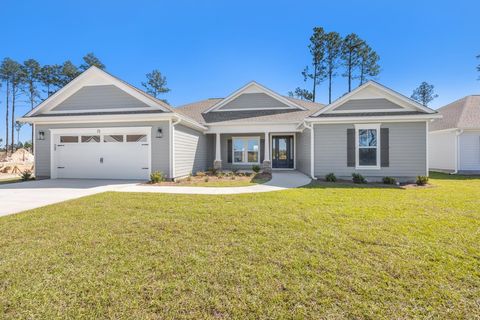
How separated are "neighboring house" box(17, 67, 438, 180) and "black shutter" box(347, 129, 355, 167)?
41 mm

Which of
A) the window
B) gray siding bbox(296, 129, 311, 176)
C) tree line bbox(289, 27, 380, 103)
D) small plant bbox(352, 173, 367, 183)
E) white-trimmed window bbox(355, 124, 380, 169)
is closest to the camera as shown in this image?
small plant bbox(352, 173, 367, 183)

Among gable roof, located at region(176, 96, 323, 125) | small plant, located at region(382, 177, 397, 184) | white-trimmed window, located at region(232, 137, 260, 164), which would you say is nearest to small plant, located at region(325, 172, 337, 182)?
small plant, located at region(382, 177, 397, 184)

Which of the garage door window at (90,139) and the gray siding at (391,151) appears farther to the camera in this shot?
the garage door window at (90,139)

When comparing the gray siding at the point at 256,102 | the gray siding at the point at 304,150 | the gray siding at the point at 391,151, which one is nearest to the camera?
the gray siding at the point at 391,151

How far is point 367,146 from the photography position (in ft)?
34.9

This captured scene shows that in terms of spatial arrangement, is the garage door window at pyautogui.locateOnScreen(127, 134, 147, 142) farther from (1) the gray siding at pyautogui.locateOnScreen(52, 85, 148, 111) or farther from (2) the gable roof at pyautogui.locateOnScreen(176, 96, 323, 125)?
(2) the gable roof at pyautogui.locateOnScreen(176, 96, 323, 125)

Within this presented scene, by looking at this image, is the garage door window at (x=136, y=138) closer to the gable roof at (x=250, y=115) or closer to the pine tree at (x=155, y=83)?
the gable roof at (x=250, y=115)

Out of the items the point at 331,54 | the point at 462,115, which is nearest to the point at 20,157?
the point at 331,54

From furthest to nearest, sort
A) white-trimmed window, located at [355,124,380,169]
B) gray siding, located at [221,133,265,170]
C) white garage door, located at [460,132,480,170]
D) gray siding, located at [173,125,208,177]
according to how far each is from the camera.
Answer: gray siding, located at [221,133,265,170] → white garage door, located at [460,132,480,170] → gray siding, located at [173,125,208,177] → white-trimmed window, located at [355,124,380,169]

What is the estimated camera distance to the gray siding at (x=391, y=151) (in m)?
10.3

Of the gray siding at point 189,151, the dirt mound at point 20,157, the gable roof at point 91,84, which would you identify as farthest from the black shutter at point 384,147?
the dirt mound at point 20,157

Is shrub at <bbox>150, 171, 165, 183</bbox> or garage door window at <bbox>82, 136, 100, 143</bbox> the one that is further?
garage door window at <bbox>82, 136, 100, 143</bbox>

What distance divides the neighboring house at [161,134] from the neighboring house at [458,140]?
6878 millimetres

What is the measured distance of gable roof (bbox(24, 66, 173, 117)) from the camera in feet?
36.4
